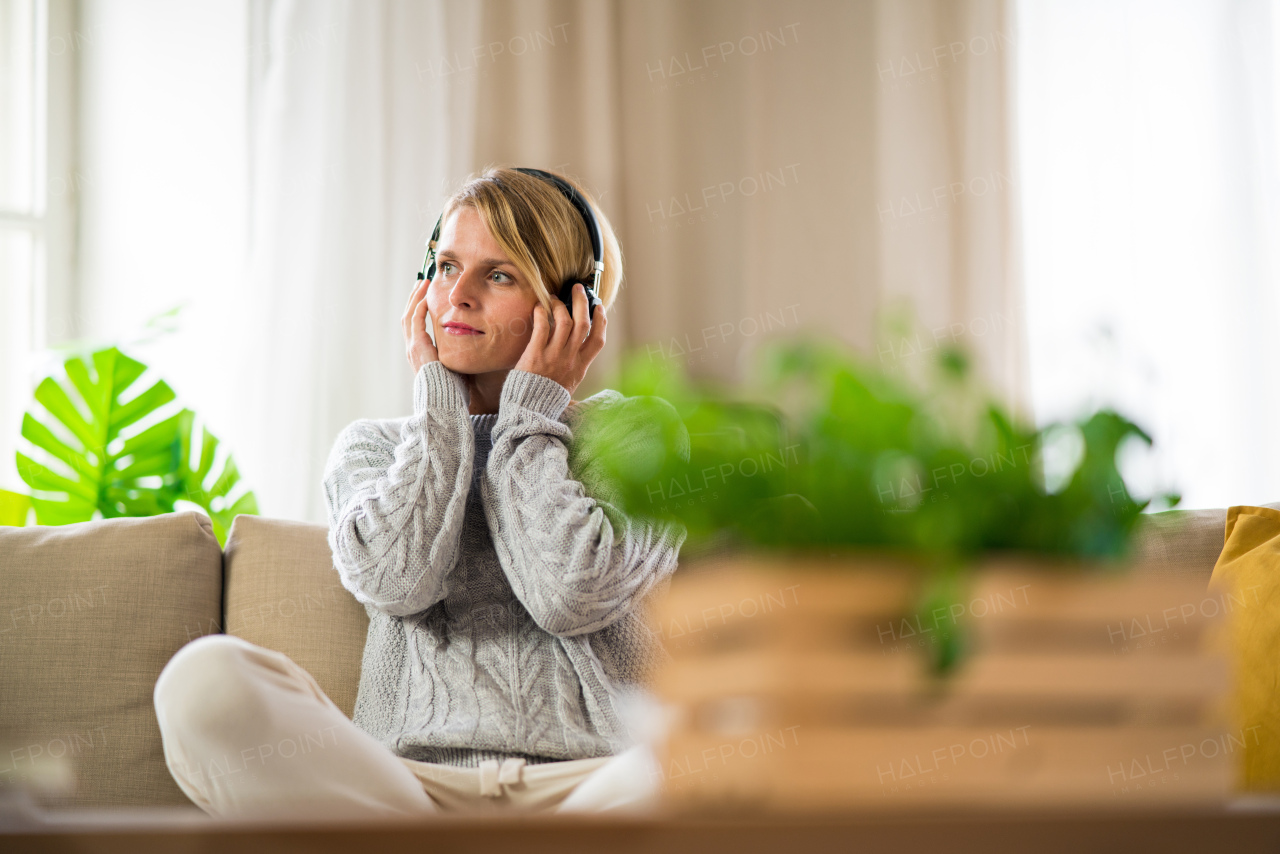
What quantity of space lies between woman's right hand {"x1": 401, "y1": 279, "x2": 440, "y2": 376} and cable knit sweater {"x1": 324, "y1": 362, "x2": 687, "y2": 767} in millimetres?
140

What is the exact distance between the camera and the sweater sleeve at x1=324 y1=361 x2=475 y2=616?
1291mm

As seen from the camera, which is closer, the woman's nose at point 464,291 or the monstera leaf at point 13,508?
the woman's nose at point 464,291

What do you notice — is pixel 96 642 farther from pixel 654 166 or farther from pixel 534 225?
pixel 654 166

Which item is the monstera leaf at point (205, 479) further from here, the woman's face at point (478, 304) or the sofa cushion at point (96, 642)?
the woman's face at point (478, 304)

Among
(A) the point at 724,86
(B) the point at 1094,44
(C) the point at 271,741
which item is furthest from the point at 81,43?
(B) the point at 1094,44

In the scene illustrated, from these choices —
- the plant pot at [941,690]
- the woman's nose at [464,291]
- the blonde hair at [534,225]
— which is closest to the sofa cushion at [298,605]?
the woman's nose at [464,291]

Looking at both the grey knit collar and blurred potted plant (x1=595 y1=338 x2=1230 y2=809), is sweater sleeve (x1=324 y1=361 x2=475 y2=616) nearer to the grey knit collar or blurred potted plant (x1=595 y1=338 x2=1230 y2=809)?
the grey knit collar

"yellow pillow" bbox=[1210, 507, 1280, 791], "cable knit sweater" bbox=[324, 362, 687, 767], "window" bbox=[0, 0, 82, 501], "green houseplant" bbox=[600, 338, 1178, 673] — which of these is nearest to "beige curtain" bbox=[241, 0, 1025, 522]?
"window" bbox=[0, 0, 82, 501]

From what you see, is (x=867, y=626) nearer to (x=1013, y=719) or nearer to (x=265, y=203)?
(x=1013, y=719)

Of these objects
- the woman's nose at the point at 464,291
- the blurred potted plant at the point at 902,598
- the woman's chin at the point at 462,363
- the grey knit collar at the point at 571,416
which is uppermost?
the woman's nose at the point at 464,291

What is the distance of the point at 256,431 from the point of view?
2221 millimetres

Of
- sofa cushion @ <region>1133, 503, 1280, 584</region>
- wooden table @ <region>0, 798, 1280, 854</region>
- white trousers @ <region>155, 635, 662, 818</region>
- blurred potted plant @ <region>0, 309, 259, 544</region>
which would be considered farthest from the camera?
blurred potted plant @ <region>0, 309, 259, 544</region>

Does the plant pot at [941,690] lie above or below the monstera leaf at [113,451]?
below

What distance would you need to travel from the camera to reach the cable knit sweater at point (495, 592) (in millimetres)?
1255
